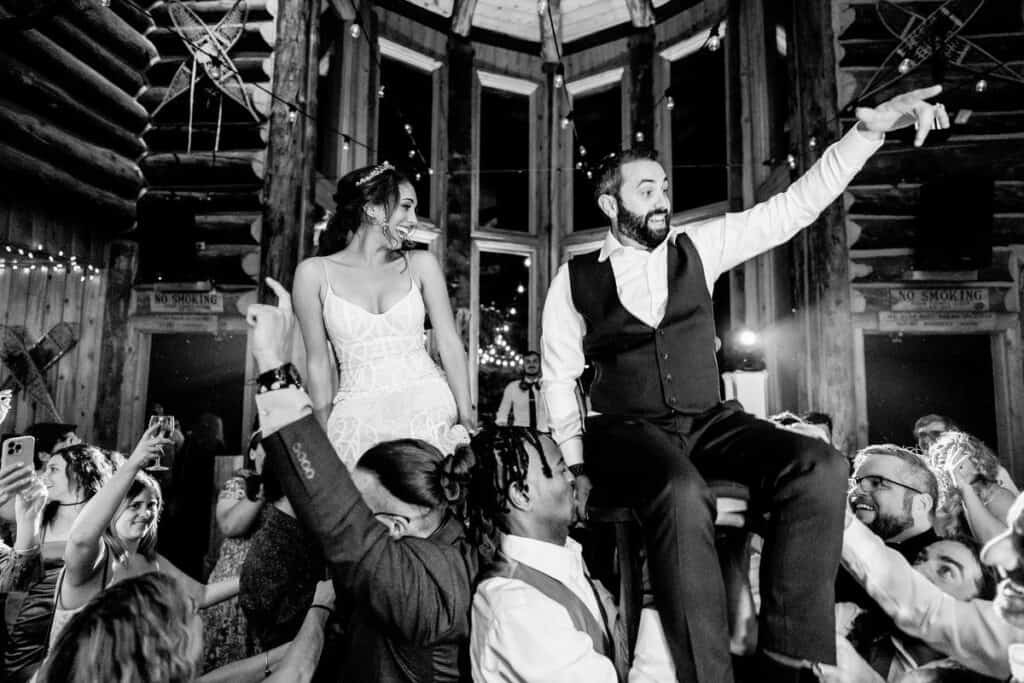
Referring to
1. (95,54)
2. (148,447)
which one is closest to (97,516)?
(148,447)

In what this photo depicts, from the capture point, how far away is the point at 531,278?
10.9 metres

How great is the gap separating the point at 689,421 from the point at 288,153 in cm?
601

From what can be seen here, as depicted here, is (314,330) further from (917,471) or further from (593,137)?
(593,137)

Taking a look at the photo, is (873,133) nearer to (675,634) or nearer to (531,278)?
(675,634)

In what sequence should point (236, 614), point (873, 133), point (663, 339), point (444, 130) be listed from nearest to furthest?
1. point (873, 133)
2. point (663, 339)
3. point (236, 614)
4. point (444, 130)

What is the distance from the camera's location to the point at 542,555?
173cm

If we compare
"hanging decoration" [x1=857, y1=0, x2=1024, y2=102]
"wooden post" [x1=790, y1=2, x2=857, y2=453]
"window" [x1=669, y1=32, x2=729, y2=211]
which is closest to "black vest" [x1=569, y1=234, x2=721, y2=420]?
"wooden post" [x1=790, y1=2, x2=857, y2=453]

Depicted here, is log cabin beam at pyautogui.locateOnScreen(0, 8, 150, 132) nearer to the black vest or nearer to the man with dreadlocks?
the black vest

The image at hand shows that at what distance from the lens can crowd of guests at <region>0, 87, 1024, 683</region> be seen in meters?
1.42

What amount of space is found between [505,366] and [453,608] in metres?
9.19

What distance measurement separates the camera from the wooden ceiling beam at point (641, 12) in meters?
9.90

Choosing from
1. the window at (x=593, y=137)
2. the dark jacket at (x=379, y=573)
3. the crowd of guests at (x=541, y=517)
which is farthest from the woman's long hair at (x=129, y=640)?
the window at (x=593, y=137)

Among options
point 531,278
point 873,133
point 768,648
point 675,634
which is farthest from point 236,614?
point 531,278

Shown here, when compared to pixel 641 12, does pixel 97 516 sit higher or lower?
lower
